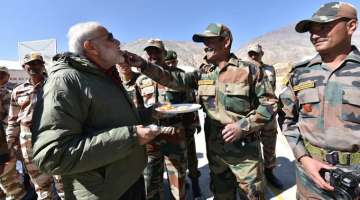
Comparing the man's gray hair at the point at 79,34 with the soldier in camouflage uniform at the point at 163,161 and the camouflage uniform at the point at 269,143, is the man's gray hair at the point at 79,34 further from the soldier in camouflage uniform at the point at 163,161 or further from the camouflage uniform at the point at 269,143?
the camouflage uniform at the point at 269,143

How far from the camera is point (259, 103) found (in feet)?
8.87

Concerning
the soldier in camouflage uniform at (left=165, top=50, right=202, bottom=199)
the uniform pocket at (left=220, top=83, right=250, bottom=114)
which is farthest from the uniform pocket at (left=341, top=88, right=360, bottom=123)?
the soldier in camouflage uniform at (left=165, top=50, right=202, bottom=199)

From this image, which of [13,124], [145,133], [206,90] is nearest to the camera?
[145,133]

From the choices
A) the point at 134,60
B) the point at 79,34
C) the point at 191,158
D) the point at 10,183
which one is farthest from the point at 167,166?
the point at 10,183

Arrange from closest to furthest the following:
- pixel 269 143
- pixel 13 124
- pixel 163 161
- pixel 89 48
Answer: pixel 89 48 → pixel 163 161 → pixel 13 124 → pixel 269 143

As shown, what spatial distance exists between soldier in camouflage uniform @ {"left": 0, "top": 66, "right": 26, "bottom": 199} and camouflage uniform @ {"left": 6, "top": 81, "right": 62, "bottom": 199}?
26cm

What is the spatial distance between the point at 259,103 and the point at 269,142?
1.94 metres

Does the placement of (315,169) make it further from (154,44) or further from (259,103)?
(154,44)

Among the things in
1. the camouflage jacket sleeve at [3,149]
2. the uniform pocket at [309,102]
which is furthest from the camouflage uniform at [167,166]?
the camouflage jacket sleeve at [3,149]

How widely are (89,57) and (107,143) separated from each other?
599mm

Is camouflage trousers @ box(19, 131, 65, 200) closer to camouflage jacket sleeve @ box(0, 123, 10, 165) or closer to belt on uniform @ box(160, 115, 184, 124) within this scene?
camouflage jacket sleeve @ box(0, 123, 10, 165)

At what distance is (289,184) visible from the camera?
4.17 meters

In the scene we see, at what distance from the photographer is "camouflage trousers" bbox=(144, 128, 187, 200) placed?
10.8 ft

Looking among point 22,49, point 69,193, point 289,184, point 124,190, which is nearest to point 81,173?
point 69,193
